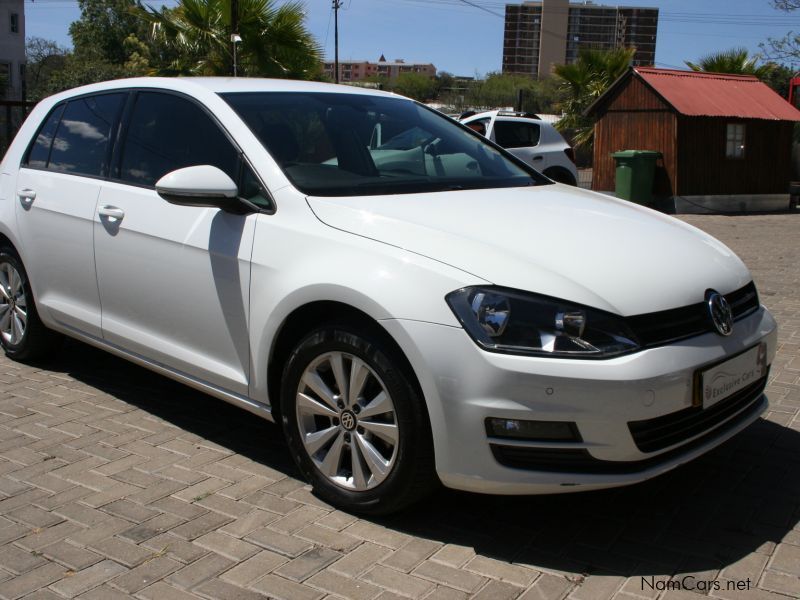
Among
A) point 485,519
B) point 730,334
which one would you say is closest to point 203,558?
point 485,519

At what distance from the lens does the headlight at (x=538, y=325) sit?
8.98 feet

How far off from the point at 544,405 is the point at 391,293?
643 mm

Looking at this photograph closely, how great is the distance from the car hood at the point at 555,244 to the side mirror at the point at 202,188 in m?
0.35

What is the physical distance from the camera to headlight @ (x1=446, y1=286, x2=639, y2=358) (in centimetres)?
274

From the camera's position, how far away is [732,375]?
3113 millimetres

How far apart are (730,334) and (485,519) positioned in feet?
3.78

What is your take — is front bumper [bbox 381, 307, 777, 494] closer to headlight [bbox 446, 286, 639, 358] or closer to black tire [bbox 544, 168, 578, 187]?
headlight [bbox 446, 286, 639, 358]

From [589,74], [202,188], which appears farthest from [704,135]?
[202,188]

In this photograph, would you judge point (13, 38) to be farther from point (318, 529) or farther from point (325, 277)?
point (318, 529)

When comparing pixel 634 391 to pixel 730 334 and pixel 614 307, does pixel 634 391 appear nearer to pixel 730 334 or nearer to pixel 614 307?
pixel 614 307

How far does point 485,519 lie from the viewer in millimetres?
3250

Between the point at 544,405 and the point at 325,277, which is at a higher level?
the point at 325,277

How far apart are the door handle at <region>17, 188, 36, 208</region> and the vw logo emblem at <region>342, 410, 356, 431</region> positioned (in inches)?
103

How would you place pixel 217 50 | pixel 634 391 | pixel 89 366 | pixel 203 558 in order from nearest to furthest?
pixel 634 391 < pixel 203 558 < pixel 89 366 < pixel 217 50
